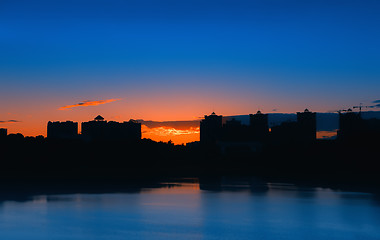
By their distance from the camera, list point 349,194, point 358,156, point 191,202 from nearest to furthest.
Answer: point 191,202 → point 349,194 → point 358,156

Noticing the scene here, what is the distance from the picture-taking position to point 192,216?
35344mm

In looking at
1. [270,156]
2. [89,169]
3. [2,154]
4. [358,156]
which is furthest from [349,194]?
[2,154]

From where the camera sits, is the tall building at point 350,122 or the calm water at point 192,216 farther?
the tall building at point 350,122

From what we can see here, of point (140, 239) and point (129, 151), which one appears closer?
point (140, 239)

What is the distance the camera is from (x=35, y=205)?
41.3 meters

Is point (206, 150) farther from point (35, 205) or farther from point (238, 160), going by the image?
point (35, 205)

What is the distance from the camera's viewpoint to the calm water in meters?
28.1

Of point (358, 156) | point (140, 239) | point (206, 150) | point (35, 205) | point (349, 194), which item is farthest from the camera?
point (206, 150)

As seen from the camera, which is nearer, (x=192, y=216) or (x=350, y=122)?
(x=192, y=216)

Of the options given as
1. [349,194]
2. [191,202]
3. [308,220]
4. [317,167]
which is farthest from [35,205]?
[317,167]

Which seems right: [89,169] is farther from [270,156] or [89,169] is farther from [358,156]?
[358,156]

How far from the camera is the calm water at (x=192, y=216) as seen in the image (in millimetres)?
28109

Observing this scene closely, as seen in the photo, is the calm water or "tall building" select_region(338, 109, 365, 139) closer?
the calm water

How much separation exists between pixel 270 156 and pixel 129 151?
3071cm
